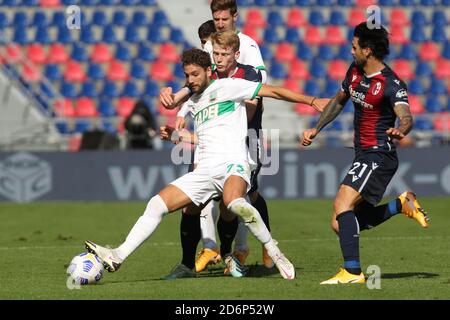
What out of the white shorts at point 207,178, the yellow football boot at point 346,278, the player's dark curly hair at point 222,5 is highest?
the player's dark curly hair at point 222,5

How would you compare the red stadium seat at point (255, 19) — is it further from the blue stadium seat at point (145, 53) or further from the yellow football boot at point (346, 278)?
the yellow football boot at point (346, 278)

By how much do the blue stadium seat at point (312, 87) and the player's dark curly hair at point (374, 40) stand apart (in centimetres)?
1488

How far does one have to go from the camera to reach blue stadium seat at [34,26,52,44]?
24172 millimetres

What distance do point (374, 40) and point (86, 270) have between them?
2.87m

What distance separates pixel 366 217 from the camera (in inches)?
350

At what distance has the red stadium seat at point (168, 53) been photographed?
23891 mm

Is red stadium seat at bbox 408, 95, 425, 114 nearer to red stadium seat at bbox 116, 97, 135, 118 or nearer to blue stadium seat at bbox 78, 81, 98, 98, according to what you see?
red stadium seat at bbox 116, 97, 135, 118

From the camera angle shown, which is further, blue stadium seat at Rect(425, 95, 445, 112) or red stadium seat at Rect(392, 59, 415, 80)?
red stadium seat at Rect(392, 59, 415, 80)

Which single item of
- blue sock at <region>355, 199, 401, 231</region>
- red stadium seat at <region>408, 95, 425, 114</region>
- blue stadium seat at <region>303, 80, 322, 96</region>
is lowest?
red stadium seat at <region>408, 95, 425, 114</region>

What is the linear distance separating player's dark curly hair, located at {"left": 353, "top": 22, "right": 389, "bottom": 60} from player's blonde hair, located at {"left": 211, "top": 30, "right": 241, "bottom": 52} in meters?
1.03

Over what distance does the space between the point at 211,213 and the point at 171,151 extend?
8780 mm

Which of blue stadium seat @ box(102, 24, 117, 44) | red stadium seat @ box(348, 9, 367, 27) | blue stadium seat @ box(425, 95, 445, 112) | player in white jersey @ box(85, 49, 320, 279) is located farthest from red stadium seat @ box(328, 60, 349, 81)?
player in white jersey @ box(85, 49, 320, 279)

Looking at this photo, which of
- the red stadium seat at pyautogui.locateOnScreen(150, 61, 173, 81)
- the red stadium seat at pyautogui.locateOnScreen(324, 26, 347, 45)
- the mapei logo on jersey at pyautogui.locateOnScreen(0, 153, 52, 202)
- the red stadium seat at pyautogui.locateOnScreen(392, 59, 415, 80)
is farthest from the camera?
the red stadium seat at pyautogui.locateOnScreen(324, 26, 347, 45)

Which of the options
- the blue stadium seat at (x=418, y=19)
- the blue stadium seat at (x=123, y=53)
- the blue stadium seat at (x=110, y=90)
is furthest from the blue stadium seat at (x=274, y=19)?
the blue stadium seat at (x=110, y=90)
